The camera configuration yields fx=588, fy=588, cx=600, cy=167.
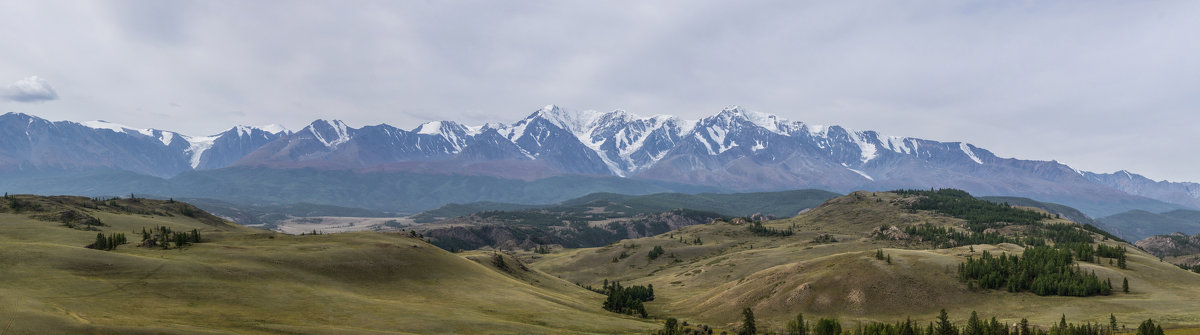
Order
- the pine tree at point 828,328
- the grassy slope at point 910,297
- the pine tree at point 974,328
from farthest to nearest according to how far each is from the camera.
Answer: the grassy slope at point 910,297
the pine tree at point 828,328
the pine tree at point 974,328

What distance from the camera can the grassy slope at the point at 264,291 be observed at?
67375 mm

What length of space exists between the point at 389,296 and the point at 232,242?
4336 centimetres

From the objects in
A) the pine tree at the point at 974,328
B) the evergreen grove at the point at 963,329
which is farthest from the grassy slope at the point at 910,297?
the pine tree at the point at 974,328

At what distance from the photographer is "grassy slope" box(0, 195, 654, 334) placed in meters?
67.4

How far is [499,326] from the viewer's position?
8775 centimetres

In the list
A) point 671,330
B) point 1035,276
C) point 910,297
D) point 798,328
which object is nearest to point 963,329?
point 910,297

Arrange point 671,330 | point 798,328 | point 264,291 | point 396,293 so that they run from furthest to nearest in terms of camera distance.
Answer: point 396,293
point 671,330
point 798,328
point 264,291

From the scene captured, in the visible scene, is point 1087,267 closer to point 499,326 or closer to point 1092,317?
point 1092,317

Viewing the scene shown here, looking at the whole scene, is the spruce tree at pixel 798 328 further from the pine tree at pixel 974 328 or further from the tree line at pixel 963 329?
the pine tree at pixel 974 328

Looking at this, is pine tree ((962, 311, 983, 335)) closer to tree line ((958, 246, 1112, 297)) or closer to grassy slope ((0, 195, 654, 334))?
tree line ((958, 246, 1112, 297))

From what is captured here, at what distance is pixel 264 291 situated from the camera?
8744 centimetres

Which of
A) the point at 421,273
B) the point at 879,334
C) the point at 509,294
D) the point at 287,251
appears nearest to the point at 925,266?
the point at 879,334

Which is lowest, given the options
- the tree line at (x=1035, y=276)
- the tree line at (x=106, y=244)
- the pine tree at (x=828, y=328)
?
the pine tree at (x=828, y=328)

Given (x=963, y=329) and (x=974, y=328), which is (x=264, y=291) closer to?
(x=974, y=328)
